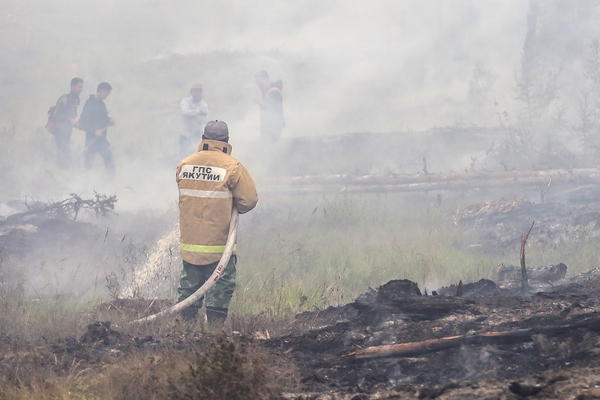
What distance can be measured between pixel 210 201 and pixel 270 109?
10.2 m

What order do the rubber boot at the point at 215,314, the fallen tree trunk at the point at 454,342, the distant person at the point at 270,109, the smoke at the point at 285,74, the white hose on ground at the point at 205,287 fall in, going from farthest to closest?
the smoke at the point at 285,74, the distant person at the point at 270,109, the rubber boot at the point at 215,314, the white hose on ground at the point at 205,287, the fallen tree trunk at the point at 454,342

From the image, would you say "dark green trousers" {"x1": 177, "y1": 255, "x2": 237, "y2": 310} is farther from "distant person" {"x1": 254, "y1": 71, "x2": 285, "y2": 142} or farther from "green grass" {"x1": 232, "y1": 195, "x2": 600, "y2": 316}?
"distant person" {"x1": 254, "y1": 71, "x2": 285, "y2": 142}

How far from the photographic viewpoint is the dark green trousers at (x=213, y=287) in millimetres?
6234

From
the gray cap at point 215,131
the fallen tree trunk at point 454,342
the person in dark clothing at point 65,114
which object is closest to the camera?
the fallen tree trunk at point 454,342

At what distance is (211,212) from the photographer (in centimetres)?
622

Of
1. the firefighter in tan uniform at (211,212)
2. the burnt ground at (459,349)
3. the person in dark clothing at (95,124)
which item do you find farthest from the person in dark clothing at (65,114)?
the burnt ground at (459,349)

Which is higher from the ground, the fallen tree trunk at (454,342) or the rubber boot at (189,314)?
the fallen tree trunk at (454,342)

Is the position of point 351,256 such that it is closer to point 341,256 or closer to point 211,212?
point 341,256

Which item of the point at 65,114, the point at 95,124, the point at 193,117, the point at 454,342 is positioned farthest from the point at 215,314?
the point at 65,114

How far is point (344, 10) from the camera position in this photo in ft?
96.7

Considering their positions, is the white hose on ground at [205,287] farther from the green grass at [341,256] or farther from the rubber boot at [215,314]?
the green grass at [341,256]

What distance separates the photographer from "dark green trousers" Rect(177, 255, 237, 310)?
6234 millimetres

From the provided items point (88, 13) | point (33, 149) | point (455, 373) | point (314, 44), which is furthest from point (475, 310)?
point (88, 13)

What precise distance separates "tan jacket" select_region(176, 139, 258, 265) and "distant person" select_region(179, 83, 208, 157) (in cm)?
907
